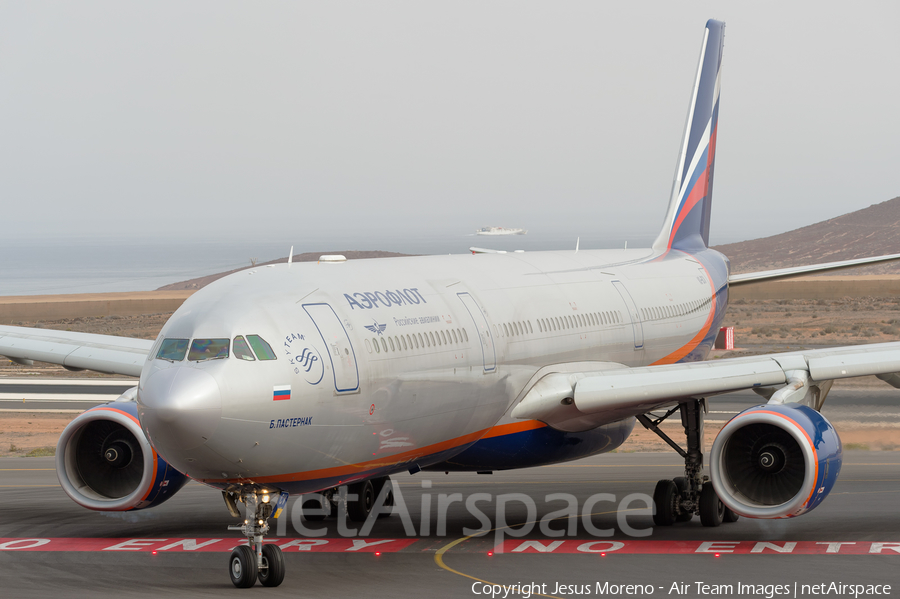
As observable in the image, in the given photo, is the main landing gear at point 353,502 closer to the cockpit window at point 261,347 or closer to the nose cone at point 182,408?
the cockpit window at point 261,347

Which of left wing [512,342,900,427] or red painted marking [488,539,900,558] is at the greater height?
left wing [512,342,900,427]

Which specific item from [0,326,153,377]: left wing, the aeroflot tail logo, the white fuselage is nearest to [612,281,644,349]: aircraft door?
the white fuselage

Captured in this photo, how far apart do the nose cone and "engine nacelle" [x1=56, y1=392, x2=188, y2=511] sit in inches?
196

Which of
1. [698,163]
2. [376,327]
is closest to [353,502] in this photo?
[376,327]

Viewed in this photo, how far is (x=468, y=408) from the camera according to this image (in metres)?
15.9

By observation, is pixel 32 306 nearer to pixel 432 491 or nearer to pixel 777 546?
pixel 432 491

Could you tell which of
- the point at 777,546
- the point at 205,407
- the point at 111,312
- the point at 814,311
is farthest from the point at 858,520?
the point at 111,312

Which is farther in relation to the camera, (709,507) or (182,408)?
(709,507)

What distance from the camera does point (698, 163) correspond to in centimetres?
2936

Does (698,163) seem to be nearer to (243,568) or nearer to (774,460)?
(774,460)

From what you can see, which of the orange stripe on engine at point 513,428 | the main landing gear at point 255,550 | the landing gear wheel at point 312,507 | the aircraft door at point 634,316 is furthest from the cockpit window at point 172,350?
the aircraft door at point 634,316

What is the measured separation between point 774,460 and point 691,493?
4016mm

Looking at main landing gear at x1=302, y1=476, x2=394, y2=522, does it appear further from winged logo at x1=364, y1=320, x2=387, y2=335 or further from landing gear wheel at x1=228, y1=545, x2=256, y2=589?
landing gear wheel at x1=228, y1=545, x2=256, y2=589

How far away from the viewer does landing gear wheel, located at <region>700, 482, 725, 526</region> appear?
1950 cm
